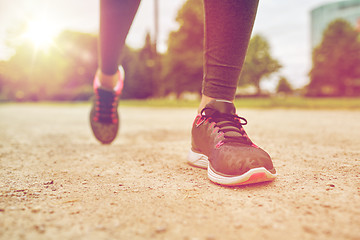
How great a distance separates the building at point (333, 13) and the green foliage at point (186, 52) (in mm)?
16877

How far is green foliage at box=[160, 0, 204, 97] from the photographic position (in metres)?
16.9

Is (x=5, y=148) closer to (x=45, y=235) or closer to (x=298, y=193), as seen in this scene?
(x=45, y=235)

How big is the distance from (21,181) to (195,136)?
2.31ft

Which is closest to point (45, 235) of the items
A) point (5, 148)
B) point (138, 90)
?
point (5, 148)

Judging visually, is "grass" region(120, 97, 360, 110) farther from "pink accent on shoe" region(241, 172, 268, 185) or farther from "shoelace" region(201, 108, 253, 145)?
"pink accent on shoe" region(241, 172, 268, 185)

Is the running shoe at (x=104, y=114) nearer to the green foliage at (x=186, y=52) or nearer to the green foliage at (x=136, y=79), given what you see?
the green foliage at (x=186, y=52)

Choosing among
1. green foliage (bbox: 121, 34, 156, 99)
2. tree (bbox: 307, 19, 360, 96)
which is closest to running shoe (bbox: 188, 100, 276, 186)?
tree (bbox: 307, 19, 360, 96)

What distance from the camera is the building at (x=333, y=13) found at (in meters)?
28.8

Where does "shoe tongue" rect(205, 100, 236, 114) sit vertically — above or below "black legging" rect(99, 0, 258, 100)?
below

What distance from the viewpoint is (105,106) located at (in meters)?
1.71

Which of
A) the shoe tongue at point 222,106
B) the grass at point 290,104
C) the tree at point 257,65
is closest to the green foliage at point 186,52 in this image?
the grass at point 290,104

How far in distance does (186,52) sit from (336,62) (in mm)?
11569

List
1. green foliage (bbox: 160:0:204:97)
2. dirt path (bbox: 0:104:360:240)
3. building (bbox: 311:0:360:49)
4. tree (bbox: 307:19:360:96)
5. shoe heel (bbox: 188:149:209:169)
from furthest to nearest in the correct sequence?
building (bbox: 311:0:360:49), tree (bbox: 307:19:360:96), green foliage (bbox: 160:0:204:97), shoe heel (bbox: 188:149:209:169), dirt path (bbox: 0:104:360:240)

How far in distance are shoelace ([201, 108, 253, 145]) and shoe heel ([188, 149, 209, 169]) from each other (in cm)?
17
